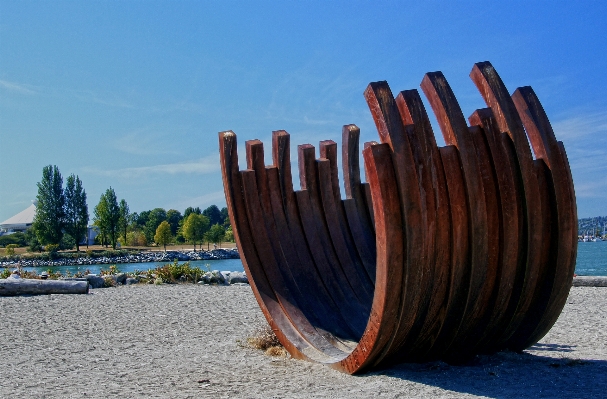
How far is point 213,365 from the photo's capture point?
5727 mm

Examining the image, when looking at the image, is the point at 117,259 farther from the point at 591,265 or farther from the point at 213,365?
the point at 213,365

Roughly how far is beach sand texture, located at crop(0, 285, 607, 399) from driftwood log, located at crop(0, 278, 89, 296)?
2.68 m

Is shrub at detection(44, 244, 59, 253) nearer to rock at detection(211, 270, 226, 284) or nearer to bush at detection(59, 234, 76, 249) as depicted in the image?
bush at detection(59, 234, 76, 249)

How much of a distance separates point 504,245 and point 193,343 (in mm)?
4152

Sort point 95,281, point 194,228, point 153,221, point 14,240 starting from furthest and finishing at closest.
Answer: point 153,221 → point 14,240 → point 194,228 → point 95,281

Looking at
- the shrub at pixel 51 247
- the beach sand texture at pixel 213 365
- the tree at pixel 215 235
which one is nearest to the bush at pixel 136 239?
the tree at pixel 215 235

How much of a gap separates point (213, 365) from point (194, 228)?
67.5 meters

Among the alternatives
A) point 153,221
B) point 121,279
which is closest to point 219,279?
point 121,279

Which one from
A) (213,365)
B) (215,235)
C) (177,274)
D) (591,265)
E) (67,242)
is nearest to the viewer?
(213,365)

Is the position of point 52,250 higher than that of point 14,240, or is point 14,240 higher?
point 14,240

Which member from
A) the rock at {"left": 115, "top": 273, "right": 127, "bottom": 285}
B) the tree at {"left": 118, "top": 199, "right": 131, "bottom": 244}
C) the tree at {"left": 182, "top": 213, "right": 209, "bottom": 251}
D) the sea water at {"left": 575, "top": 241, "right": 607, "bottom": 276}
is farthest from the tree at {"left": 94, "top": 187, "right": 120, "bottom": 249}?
the rock at {"left": 115, "top": 273, "right": 127, "bottom": 285}

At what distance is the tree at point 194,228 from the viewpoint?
71750 millimetres

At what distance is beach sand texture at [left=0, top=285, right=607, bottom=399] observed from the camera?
4488 millimetres

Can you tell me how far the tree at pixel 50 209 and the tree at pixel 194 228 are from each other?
16189 millimetres
